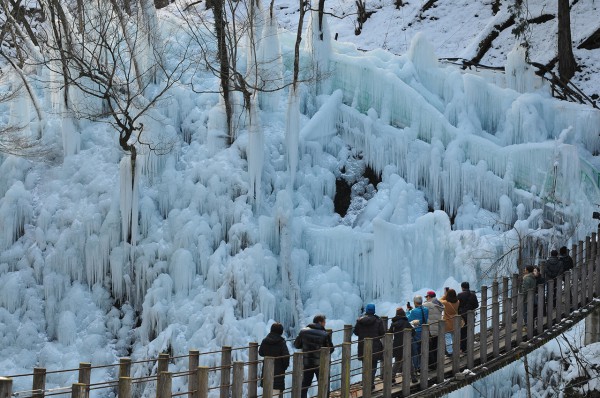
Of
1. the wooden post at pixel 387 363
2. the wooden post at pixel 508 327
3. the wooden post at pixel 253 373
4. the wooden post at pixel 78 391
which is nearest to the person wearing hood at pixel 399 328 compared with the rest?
the wooden post at pixel 387 363

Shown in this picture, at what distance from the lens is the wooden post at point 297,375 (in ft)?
41.6

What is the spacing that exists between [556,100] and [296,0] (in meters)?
16.4

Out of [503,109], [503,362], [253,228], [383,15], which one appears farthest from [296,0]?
[503,362]

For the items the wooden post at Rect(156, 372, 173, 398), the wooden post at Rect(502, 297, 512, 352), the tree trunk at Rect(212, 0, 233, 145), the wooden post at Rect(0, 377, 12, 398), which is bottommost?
the wooden post at Rect(502, 297, 512, 352)

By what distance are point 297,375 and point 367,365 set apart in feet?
3.52

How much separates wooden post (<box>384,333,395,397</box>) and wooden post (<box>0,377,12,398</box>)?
5.09 meters

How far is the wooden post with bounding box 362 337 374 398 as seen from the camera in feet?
43.8

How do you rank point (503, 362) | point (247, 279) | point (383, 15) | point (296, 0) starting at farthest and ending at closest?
point (296, 0) < point (383, 15) < point (247, 279) < point (503, 362)

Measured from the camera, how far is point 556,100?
1024 inches

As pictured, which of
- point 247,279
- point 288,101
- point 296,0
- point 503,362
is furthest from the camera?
point 296,0

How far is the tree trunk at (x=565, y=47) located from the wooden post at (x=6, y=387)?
2163cm

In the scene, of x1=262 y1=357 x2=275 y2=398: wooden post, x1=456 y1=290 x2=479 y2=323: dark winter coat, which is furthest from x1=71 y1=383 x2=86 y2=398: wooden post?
x1=456 y1=290 x2=479 y2=323: dark winter coat

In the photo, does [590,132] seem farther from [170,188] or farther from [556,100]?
[170,188]

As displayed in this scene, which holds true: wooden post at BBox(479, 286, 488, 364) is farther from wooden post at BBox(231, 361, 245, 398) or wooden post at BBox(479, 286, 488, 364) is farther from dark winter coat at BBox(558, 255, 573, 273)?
wooden post at BBox(231, 361, 245, 398)
